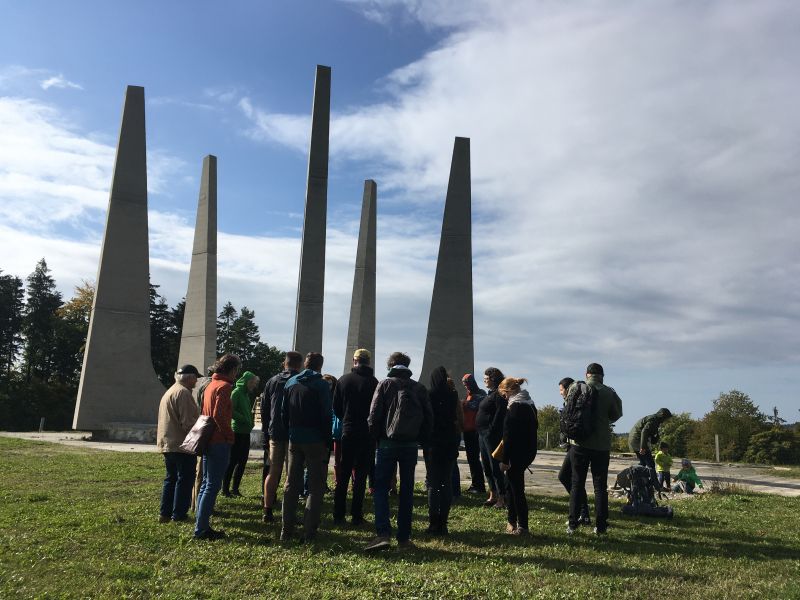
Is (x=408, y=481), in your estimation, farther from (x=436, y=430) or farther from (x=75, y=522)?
(x=75, y=522)

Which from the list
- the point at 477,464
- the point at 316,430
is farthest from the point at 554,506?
the point at 316,430

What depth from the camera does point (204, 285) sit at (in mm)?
24438

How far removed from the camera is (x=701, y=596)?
4238 millimetres

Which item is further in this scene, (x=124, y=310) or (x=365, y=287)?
(x=365, y=287)

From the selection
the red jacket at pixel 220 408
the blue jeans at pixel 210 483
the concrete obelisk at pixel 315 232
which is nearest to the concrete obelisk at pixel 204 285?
the concrete obelisk at pixel 315 232

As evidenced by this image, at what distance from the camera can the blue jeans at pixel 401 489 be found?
17.6 ft

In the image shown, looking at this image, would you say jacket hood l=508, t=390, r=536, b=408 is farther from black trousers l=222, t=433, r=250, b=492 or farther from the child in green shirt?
the child in green shirt

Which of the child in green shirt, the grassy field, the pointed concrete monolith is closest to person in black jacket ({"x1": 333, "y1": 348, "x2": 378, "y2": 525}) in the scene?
the grassy field

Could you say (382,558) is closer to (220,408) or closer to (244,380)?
(220,408)

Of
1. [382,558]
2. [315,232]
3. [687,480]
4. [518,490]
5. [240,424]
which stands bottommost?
[382,558]

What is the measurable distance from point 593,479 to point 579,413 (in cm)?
69

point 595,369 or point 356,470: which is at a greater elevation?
point 595,369

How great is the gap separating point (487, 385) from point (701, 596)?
3.57 metres

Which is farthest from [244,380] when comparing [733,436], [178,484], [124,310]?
[733,436]
